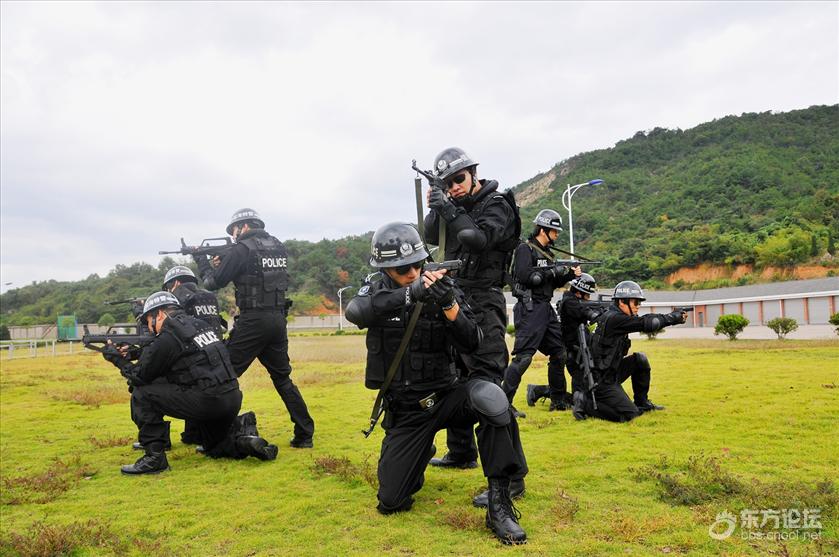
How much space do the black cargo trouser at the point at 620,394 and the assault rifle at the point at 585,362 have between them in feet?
0.24

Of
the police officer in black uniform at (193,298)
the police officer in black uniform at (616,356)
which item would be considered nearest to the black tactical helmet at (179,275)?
the police officer in black uniform at (193,298)

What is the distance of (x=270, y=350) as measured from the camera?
22.6ft

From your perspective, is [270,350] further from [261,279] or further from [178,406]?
[178,406]

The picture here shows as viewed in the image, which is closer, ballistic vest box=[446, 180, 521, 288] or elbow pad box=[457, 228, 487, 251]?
elbow pad box=[457, 228, 487, 251]

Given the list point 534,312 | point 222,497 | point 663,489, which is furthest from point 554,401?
point 222,497

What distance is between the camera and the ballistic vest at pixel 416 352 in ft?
14.4

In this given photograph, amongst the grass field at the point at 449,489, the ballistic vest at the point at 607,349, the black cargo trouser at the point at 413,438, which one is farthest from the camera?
the ballistic vest at the point at 607,349

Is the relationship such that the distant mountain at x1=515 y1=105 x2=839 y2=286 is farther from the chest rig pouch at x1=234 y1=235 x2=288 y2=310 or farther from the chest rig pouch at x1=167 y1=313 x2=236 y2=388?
the chest rig pouch at x1=167 y1=313 x2=236 y2=388

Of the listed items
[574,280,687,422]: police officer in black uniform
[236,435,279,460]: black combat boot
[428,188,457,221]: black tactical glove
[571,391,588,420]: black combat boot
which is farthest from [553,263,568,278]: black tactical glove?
[236,435,279,460]: black combat boot

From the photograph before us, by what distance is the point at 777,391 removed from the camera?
28.3 ft

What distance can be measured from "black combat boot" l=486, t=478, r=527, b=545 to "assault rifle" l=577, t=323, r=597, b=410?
3887 millimetres

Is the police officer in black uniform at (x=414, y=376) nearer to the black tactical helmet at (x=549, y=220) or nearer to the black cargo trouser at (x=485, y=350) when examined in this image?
the black cargo trouser at (x=485, y=350)

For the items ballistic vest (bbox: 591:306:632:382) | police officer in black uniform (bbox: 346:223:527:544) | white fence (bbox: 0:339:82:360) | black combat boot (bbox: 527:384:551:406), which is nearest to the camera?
police officer in black uniform (bbox: 346:223:527:544)

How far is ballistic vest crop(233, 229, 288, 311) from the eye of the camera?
→ 6.75m
